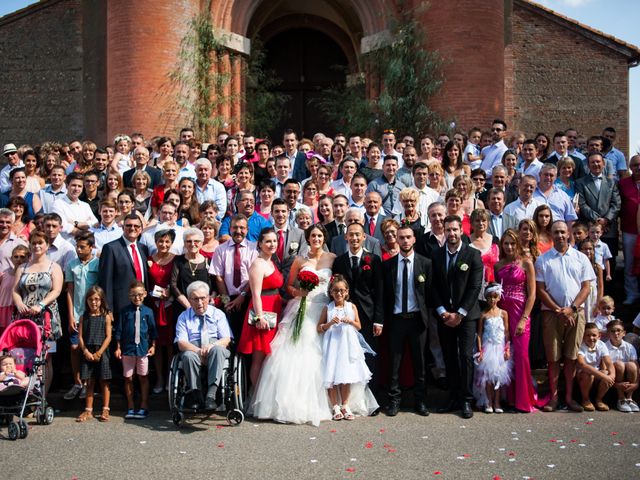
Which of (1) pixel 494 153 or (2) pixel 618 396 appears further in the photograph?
(1) pixel 494 153

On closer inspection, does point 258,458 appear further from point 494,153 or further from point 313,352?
point 494,153

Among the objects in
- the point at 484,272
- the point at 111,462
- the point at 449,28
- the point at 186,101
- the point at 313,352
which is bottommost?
the point at 111,462

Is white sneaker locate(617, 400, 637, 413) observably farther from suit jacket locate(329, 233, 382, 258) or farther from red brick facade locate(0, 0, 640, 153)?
red brick facade locate(0, 0, 640, 153)

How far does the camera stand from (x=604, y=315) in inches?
343

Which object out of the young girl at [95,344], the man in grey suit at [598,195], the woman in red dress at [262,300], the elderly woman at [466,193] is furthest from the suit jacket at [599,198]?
the young girl at [95,344]

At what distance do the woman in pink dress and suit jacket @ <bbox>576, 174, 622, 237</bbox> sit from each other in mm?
2798

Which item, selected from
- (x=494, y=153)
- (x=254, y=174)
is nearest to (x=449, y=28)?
(x=494, y=153)

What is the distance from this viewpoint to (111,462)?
639cm

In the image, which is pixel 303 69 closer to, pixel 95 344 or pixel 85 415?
pixel 95 344

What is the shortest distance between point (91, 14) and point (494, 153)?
12652 millimetres

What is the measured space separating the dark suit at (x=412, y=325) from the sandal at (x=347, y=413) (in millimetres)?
484

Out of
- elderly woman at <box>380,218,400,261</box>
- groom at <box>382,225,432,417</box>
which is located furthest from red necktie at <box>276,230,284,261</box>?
groom at <box>382,225,432,417</box>

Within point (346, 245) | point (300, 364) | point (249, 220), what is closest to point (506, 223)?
point (346, 245)

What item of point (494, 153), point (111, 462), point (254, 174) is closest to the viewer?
point (111, 462)
